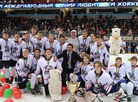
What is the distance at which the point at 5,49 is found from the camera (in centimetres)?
577

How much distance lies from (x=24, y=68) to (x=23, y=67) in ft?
0.12

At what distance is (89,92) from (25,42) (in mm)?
2773

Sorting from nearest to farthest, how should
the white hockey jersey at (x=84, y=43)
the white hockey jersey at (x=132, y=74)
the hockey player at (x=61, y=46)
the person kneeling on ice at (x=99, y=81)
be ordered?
1. the person kneeling on ice at (x=99, y=81)
2. the white hockey jersey at (x=132, y=74)
3. the hockey player at (x=61, y=46)
4. the white hockey jersey at (x=84, y=43)

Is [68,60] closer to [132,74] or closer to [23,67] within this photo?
[23,67]

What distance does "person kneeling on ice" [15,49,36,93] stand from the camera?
502 cm

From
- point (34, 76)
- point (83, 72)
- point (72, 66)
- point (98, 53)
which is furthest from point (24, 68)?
point (98, 53)

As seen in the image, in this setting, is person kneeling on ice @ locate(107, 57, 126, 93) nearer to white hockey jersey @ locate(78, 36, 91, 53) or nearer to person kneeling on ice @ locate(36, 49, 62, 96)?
person kneeling on ice @ locate(36, 49, 62, 96)

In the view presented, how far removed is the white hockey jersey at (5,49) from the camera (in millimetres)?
5727

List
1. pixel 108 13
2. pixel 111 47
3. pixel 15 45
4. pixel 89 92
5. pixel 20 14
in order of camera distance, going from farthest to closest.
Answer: pixel 20 14, pixel 108 13, pixel 111 47, pixel 15 45, pixel 89 92

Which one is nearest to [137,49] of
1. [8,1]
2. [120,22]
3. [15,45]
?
[120,22]

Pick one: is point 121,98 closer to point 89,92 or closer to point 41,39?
point 89,92

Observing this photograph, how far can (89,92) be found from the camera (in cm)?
423

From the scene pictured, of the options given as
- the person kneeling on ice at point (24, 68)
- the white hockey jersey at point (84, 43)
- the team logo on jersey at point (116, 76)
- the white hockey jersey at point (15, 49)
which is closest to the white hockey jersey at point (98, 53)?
the white hockey jersey at point (84, 43)

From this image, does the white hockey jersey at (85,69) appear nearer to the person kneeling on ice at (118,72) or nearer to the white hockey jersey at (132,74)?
the person kneeling on ice at (118,72)
